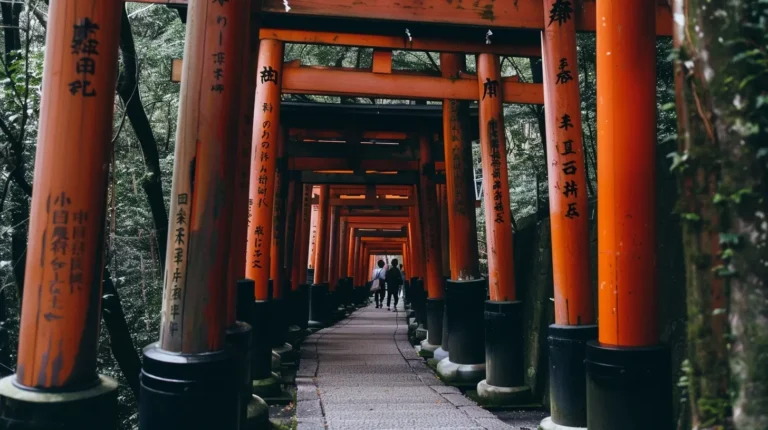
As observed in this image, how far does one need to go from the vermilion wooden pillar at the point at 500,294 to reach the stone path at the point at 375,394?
0.50 metres

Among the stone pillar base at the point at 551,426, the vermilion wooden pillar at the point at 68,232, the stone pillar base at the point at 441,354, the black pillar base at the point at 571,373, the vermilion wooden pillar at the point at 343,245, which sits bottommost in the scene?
the stone pillar base at the point at 551,426

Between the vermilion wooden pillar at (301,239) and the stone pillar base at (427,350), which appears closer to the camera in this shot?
the stone pillar base at (427,350)

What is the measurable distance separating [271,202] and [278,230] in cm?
331

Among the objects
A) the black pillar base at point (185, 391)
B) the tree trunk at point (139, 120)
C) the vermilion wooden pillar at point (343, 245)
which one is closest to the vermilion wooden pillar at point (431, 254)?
the tree trunk at point (139, 120)

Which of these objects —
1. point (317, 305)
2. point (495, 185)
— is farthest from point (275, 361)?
point (317, 305)

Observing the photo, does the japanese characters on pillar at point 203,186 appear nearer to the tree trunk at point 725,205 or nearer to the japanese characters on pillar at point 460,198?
the tree trunk at point 725,205

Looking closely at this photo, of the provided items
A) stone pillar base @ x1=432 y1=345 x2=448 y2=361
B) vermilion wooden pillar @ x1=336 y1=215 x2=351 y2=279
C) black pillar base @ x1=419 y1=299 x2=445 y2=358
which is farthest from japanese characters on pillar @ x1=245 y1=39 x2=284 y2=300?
vermilion wooden pillar @ x1=336 y1=215 x2=351 y2=279

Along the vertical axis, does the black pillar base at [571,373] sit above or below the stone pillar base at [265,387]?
above

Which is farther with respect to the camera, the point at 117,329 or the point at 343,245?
the point at 343,245

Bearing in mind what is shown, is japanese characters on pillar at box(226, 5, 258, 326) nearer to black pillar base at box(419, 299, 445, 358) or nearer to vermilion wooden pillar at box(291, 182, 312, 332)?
black pillar base at box(419, 299, 445, 358)

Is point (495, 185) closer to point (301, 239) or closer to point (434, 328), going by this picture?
point (434, 328)

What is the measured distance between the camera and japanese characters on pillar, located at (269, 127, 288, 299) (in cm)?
1093

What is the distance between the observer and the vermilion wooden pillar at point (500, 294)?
7.54 metres

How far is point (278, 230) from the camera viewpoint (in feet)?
38.2
